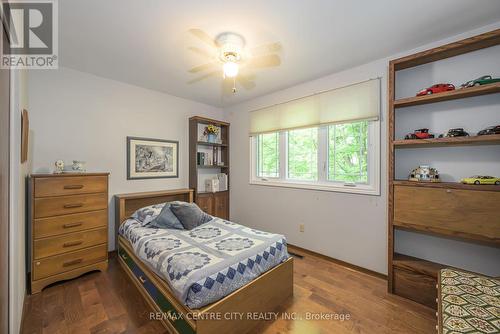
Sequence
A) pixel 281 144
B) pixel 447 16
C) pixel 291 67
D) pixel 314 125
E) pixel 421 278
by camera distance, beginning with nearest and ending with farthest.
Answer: pixel 447 16, pixel 421 278, pixel 291 67, pixel 314 125, pixel 281 144

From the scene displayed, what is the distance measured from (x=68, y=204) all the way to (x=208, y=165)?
6.85 ft

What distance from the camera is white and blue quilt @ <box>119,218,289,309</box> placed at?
142cm

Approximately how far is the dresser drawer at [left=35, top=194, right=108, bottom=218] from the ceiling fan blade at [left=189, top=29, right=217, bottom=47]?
209cm

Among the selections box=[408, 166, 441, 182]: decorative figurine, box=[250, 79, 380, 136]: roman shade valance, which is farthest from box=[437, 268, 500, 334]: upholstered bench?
box=[250, 79, 380, 136]: roman shade valance

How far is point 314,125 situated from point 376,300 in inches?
84.2

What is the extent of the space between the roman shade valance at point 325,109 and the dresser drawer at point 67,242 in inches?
107

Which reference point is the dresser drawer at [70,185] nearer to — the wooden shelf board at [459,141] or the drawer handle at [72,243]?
the drawer handle at [72,243]

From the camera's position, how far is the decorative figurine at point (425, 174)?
6.46ft

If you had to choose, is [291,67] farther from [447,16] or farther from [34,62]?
[34,62]

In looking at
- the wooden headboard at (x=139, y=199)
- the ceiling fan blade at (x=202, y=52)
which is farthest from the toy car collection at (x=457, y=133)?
the wooden headboard at (x=139, y=199)

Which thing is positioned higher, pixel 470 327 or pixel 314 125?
pixel 314 125

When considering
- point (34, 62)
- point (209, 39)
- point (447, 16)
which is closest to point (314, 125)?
point (447, 16)

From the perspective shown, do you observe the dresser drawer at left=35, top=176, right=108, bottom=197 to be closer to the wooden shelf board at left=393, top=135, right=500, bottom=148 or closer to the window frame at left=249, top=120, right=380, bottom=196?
the window frame at left=249, top=120, right=380, bottom=196

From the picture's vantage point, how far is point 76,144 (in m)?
2.63
